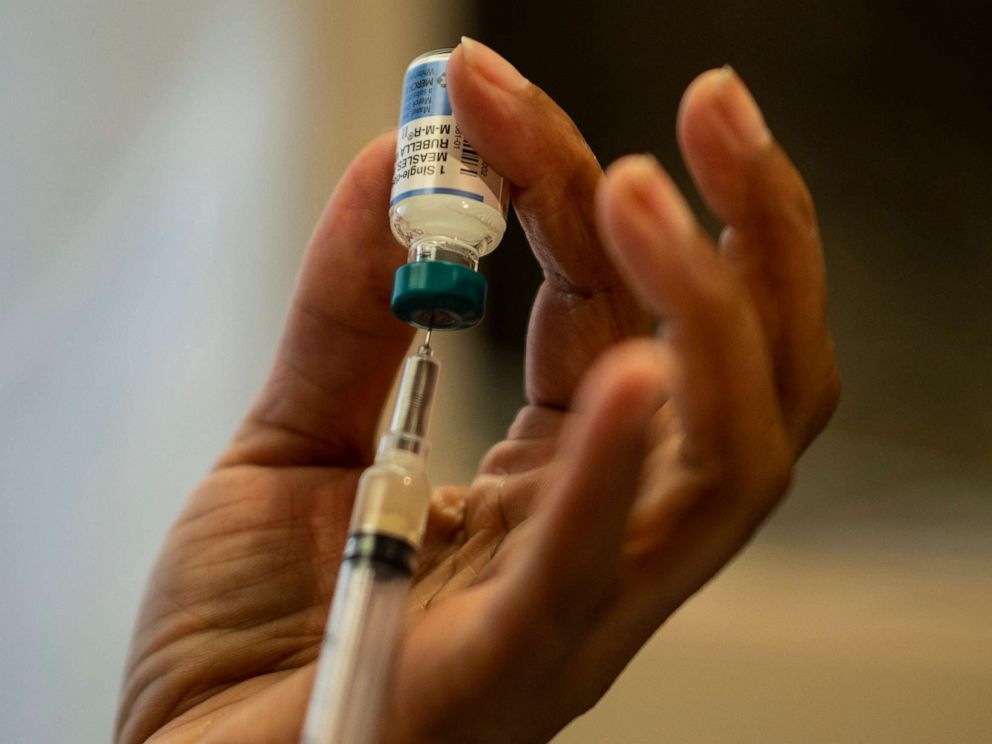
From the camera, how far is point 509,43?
1.28 meters

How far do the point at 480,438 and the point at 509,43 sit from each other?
615 mm

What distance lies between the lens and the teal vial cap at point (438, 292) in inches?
21.1

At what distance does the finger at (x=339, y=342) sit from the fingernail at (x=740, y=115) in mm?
319

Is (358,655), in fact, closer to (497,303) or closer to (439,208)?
(439,208)

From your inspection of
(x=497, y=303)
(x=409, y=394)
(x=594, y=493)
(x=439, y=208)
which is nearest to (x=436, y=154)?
(x=439, y=208)

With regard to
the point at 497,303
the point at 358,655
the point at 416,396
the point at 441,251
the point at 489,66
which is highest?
the point at 497,303

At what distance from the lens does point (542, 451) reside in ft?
2.19

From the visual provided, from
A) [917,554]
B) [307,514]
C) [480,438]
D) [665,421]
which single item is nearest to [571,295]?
[665,421]

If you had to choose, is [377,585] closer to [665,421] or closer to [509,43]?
[665,421]

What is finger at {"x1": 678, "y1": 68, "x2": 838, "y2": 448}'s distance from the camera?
440 mm

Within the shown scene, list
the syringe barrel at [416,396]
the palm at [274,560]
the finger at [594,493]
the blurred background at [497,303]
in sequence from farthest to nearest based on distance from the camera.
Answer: the blurred background at [497,303] < the palm at [274,560] < the syringe barrel at [416,396] < the finger at [594,493]

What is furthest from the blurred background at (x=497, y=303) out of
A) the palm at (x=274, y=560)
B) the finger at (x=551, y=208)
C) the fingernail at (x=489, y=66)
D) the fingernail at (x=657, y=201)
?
the fingernail at (x=657, y=201)

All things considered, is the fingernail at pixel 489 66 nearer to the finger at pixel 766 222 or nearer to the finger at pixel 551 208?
the finger at pixel 551 208

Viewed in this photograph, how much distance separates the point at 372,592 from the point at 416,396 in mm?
128
